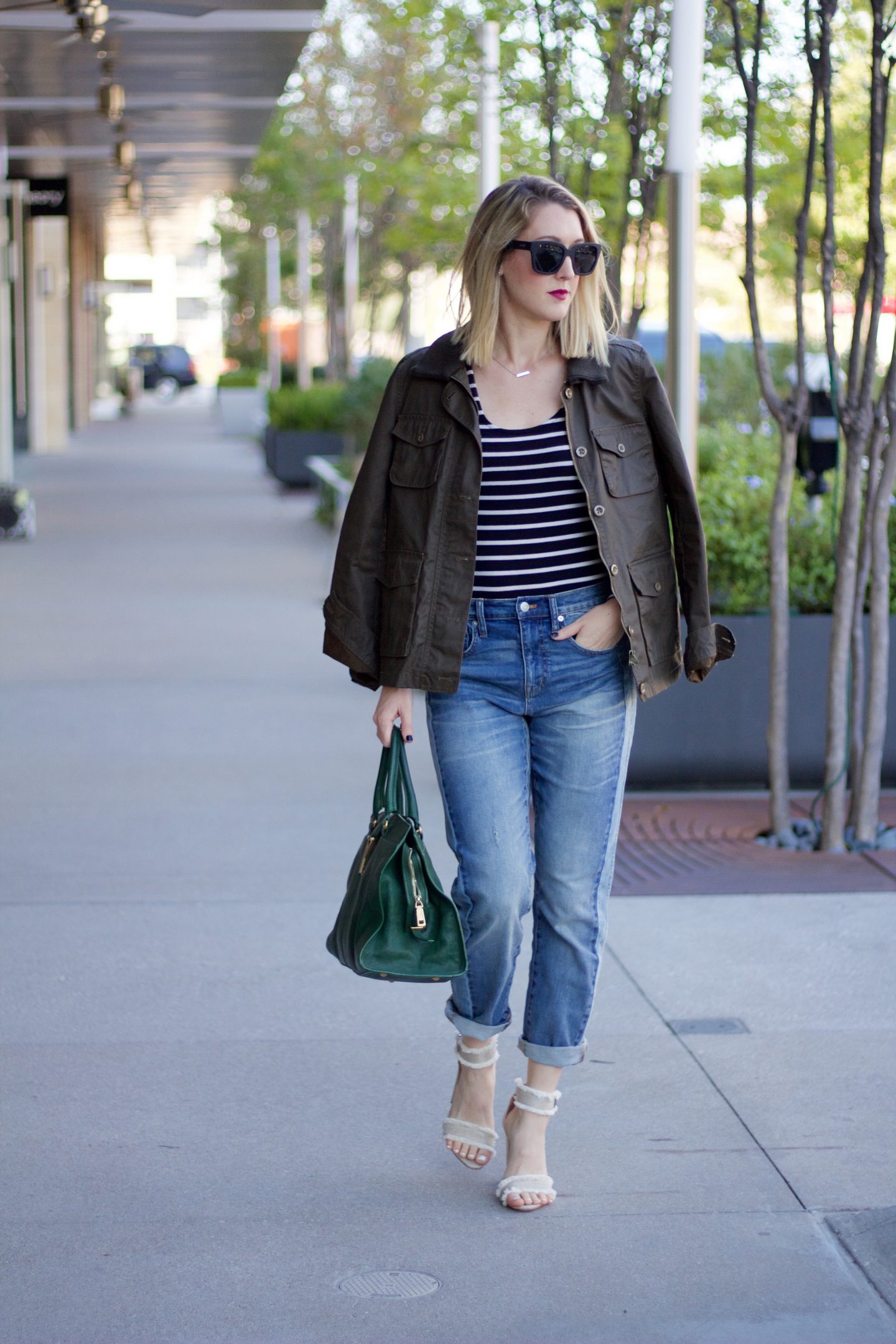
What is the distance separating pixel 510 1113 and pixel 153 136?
1838 centimetres

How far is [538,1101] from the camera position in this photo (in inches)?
136

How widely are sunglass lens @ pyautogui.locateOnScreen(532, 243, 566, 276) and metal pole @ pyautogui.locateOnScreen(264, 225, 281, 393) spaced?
31118mm

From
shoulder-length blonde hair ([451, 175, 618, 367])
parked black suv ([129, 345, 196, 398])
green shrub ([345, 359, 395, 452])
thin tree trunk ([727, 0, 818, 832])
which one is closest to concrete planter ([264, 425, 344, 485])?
green shrub ([345, 359, 395, 452])

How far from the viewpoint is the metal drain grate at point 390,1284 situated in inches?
121

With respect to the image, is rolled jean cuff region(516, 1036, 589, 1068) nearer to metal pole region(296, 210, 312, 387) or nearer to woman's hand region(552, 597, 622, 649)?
woman's hand region(552, 597, 622, 649)

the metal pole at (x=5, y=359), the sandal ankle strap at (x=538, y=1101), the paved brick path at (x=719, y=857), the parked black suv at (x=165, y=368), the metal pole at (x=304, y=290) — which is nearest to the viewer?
the sandal ankle strap at (x=538, y=1101)

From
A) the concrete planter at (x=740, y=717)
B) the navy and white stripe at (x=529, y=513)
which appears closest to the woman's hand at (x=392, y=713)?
the navy and white stripe at (x=529, y=513)

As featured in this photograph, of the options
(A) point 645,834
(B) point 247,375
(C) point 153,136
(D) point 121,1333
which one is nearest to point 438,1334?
(D) point 121,1333

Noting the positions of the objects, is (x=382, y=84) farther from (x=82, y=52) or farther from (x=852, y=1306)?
(x=852, y=1306)

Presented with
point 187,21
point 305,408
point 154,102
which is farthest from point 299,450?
point 187,21

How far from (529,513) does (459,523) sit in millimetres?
138

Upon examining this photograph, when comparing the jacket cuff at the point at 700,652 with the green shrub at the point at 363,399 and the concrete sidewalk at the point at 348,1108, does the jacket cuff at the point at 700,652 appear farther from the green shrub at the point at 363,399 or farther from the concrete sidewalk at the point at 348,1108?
the green shrub at the point at 363,399

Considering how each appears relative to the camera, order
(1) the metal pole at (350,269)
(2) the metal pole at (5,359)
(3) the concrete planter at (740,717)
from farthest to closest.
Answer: (1) the metal pole at (350,269) → (2) the metal pole at (5,359) → (3) the concrete planter at (740,717)

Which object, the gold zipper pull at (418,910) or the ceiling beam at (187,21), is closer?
the gold zipper pull at (418,910)
